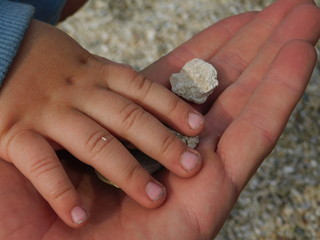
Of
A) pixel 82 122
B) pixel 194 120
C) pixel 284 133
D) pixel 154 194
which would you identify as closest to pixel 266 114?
pixel 194 120

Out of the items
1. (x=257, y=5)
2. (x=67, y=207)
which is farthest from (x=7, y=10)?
(x=257, y=5)

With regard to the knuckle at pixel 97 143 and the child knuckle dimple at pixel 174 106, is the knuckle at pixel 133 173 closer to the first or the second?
the knuckle at pixel 97 143

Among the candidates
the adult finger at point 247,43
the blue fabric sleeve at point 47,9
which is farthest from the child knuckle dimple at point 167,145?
the blue fabric sleeve at point 47,9

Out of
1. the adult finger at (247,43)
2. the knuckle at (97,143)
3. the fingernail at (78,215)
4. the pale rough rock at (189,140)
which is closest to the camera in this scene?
the fingernail at (78,215)

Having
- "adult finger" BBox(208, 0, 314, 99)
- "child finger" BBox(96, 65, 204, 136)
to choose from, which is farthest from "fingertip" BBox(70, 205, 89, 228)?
"adult finger" BBox(208, 0, 314, 99)

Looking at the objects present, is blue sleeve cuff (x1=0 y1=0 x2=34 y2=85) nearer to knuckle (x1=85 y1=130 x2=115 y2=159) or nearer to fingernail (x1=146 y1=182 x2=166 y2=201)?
knuckle (x1=85 y1=130 x2=115 y2=159)

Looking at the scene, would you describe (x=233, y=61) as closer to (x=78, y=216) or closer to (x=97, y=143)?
(x=97, y=143)
